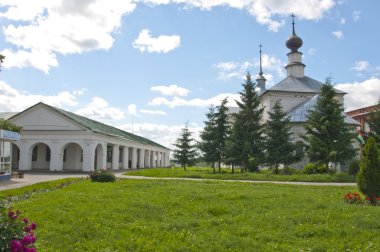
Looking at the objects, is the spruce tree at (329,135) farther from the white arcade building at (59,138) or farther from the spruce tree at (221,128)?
the white arcade building at (59,138)

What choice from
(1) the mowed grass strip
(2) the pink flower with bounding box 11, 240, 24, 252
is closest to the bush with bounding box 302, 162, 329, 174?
(1) the mowed grass strip

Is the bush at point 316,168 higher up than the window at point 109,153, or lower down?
lower down

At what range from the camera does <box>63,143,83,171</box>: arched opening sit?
37438 mm

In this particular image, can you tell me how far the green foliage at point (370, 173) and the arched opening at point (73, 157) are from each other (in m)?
30.8

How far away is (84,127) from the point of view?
33.1 metres

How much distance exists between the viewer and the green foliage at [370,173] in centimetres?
1202

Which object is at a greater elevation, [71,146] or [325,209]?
[71,146]

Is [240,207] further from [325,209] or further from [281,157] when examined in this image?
[281,157]

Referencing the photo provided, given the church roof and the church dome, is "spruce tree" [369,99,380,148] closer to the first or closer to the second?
the church roof

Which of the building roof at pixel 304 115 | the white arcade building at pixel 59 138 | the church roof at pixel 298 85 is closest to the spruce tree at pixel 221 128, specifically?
the building roof at pixel 304 115

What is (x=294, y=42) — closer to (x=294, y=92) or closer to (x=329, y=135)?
(x=294, y=92)

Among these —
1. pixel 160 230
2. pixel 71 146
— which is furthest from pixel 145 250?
pixel 71 146

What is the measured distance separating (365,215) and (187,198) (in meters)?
5.88

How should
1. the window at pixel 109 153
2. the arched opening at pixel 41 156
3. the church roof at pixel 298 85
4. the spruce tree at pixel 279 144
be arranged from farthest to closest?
the window at pixel 109 153, the church roof at pixel 298 85, the arched opening at pixel 41 156, the spruce tree at pixel 279 144
